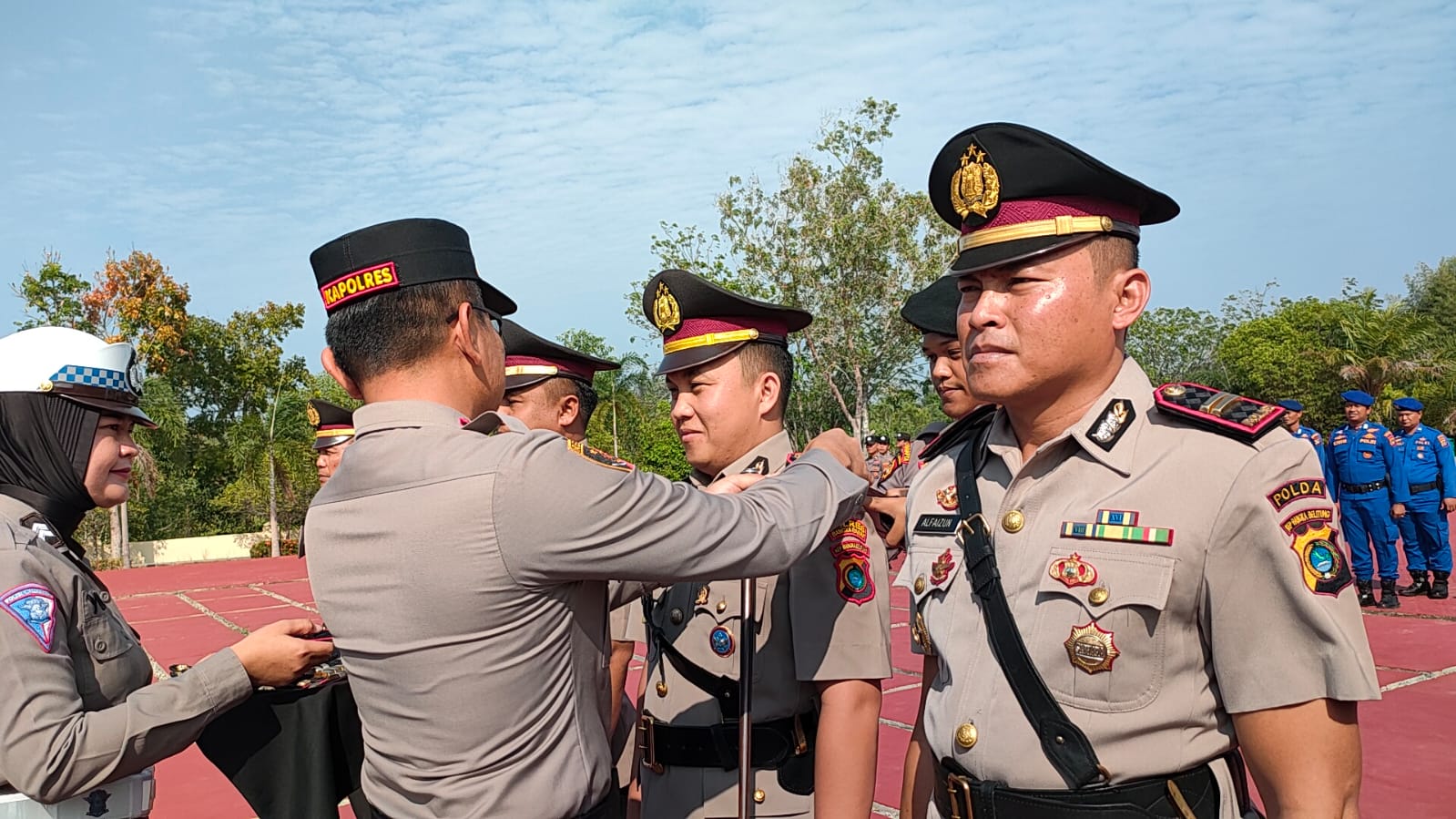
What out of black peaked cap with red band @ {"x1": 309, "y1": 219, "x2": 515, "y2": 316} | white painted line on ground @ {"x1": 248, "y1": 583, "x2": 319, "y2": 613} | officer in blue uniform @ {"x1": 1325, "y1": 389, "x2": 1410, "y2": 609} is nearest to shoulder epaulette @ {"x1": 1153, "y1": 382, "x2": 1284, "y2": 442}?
black peaked cap with red band @ {"x1": 309, "y1": 219, "x2": 515, "y2": 316}

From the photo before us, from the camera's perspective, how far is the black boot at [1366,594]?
9766 millimetres

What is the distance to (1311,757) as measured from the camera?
1.63 meters

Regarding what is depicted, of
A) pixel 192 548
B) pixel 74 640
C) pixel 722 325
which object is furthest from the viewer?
pixel 192 548

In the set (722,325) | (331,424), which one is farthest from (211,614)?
(722,325)

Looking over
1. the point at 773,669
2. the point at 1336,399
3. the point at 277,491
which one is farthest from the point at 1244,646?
the point at 1336,399

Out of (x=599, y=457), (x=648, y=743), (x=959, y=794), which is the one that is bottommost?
(x=648, y=743)

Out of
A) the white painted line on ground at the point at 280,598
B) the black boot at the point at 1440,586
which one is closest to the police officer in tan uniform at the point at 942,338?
the black boot at the point at 1440,586

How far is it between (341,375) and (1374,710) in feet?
20.4

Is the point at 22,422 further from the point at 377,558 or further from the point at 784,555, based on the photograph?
the point at 784,555

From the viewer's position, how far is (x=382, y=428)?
196 cm

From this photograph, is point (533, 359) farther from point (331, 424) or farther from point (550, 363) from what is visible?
point (331, 424)

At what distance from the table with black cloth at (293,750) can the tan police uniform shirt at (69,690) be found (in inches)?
2.6

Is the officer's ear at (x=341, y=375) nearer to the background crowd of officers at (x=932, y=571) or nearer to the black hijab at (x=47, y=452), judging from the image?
the background crowd of officers at (x=932, y=571)

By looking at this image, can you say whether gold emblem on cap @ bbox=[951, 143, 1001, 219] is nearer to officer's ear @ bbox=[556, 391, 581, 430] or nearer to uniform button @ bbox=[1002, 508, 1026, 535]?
uniform button @ bbox=[1002, 508, 1026, 535]
